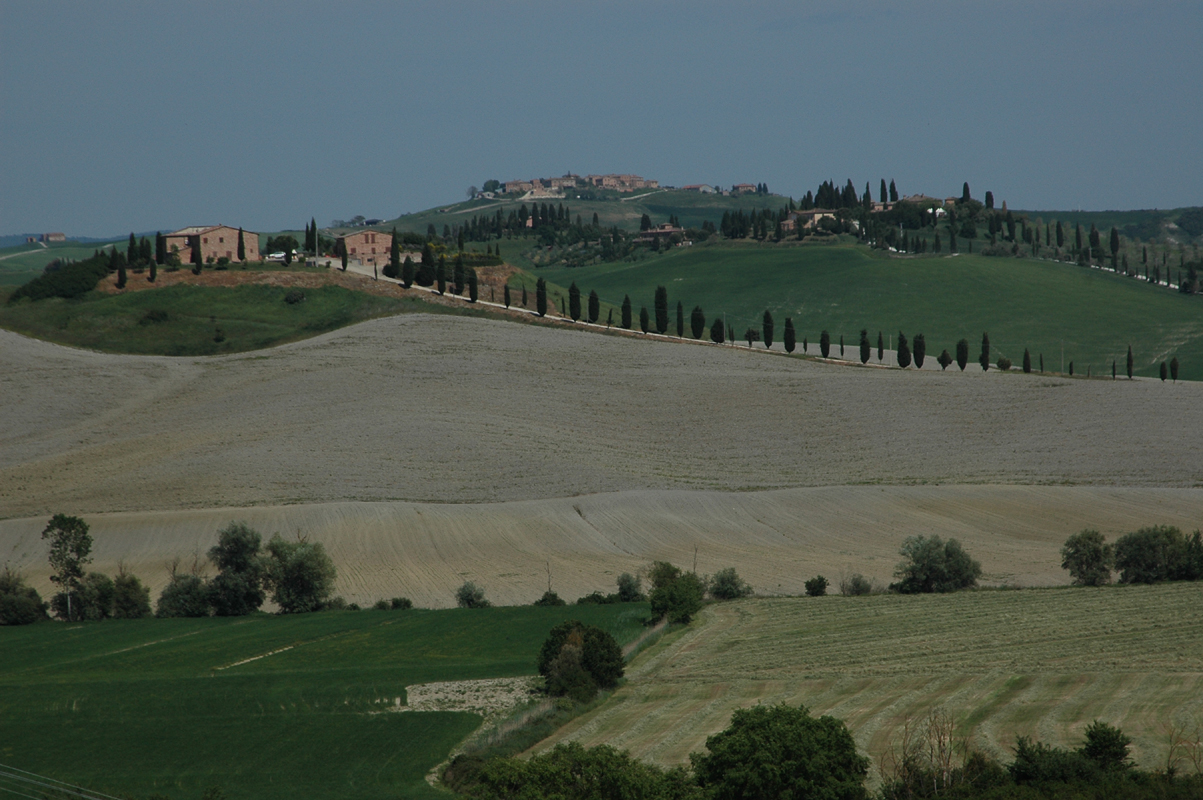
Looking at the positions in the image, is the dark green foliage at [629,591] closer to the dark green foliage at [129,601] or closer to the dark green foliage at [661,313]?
the dark green foliage at [129,601]

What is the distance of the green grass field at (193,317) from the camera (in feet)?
354

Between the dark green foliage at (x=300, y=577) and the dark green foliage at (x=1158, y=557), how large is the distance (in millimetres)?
32844

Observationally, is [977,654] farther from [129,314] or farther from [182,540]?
[129,314]

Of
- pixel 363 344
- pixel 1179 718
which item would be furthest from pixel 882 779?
pixel 363 344

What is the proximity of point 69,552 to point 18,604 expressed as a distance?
5.04 metres

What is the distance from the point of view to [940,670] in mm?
34000

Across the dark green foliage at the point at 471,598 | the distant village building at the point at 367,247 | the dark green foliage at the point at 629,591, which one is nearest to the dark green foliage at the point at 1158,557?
the dark green foliage at the point at 629,591

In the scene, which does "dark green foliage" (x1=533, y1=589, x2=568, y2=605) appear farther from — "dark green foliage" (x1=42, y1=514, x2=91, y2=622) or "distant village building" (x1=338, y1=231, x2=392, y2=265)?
"distant village building" (x1=338, y1=231, x2=392, y2=265)

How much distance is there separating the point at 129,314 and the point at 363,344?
26.2m

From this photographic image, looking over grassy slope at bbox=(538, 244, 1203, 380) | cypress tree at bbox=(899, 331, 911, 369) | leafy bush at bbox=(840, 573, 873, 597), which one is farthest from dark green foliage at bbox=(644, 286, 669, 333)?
leafy bush at bbox=(840, 573, 873, 597)

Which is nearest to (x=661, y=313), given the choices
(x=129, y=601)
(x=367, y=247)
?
(x=367, y=247)

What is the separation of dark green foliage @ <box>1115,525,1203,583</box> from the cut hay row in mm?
2829

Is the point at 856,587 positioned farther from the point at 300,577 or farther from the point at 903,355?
the point at 903,355

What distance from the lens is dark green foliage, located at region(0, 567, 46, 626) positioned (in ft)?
160
